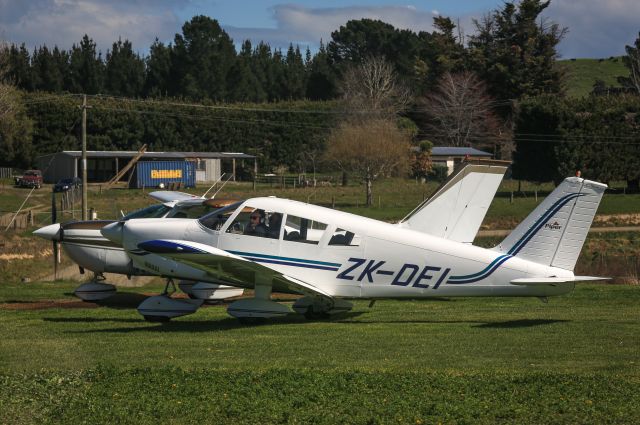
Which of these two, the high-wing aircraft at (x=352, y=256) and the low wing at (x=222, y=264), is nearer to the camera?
the low wing at (x=222, y=264)

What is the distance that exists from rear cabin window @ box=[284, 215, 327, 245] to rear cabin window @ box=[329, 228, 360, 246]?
0.21 m

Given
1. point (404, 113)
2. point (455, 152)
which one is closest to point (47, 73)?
point (404, 113)

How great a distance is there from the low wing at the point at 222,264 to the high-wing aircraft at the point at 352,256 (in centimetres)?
2

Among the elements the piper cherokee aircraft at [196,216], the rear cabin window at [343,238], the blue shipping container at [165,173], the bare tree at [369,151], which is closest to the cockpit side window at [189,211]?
the piper cherokee aircraft at [196,216]

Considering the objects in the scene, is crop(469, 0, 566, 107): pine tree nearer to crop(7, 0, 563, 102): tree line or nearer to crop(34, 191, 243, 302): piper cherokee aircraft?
crop(7, 0, 563, 102): tree line

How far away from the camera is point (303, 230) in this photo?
51.2ft

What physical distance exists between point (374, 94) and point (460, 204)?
7369cm

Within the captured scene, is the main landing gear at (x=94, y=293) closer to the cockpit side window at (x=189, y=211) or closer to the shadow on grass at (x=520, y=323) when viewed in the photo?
the cockpit side window at (x=189, y=211)

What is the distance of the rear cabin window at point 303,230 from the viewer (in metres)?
15.6

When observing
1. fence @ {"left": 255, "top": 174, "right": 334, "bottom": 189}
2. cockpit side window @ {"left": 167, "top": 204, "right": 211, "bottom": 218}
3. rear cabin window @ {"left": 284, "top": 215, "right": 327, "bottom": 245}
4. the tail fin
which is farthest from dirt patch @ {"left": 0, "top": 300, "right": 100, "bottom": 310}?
fence @ {"left": 255, "top": 174, "right": 334, "bottom": 189}

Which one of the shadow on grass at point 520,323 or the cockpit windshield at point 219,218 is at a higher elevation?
the cockpit windshield at point 219,218

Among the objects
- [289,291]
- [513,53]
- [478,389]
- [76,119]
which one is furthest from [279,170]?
[478,389]

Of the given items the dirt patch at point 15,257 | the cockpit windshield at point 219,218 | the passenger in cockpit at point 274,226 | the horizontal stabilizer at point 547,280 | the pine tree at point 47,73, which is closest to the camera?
the horizontal stabilizer at point 547,280

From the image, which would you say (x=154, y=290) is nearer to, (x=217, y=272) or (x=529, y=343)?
(x=217, y=272)
